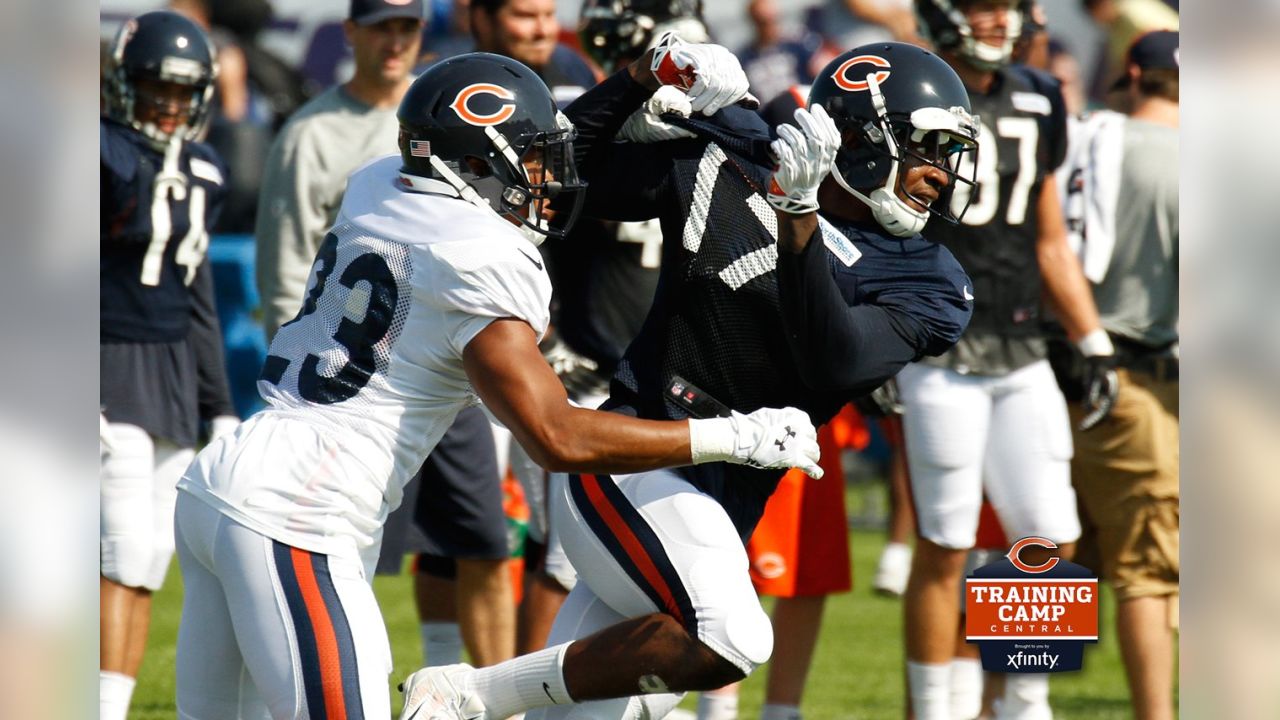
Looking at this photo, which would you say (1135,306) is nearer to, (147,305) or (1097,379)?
(1097,379)

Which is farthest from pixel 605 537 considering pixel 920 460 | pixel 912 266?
pixel 920 460

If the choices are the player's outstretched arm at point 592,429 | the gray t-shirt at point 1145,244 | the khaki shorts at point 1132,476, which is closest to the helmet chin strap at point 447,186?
the player's outstretched arm at point 592,429

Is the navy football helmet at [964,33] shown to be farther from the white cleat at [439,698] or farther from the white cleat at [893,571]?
the white cleat at [893,571]

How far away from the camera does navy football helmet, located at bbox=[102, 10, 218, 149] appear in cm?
461

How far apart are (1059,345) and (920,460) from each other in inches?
29.2

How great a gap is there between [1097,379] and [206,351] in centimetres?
249

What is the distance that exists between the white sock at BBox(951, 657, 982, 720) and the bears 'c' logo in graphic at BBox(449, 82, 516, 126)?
2320 millimetres

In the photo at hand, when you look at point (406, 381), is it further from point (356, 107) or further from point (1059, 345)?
point (1059, 345)

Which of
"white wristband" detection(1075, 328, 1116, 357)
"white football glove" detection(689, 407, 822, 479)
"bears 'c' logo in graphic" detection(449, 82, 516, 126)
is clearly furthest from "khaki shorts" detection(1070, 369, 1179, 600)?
"bears 'c' logo in graphic" detection(449, 82, 516, 126)

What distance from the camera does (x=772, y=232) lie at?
3.48 meters

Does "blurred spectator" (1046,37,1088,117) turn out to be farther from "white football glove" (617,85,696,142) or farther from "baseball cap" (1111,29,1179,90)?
"white football glove" (617,85,696,142)

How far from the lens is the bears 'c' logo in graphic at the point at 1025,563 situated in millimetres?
4555

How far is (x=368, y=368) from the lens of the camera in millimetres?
3020

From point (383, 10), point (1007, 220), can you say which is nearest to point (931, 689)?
point (1007, 220)
